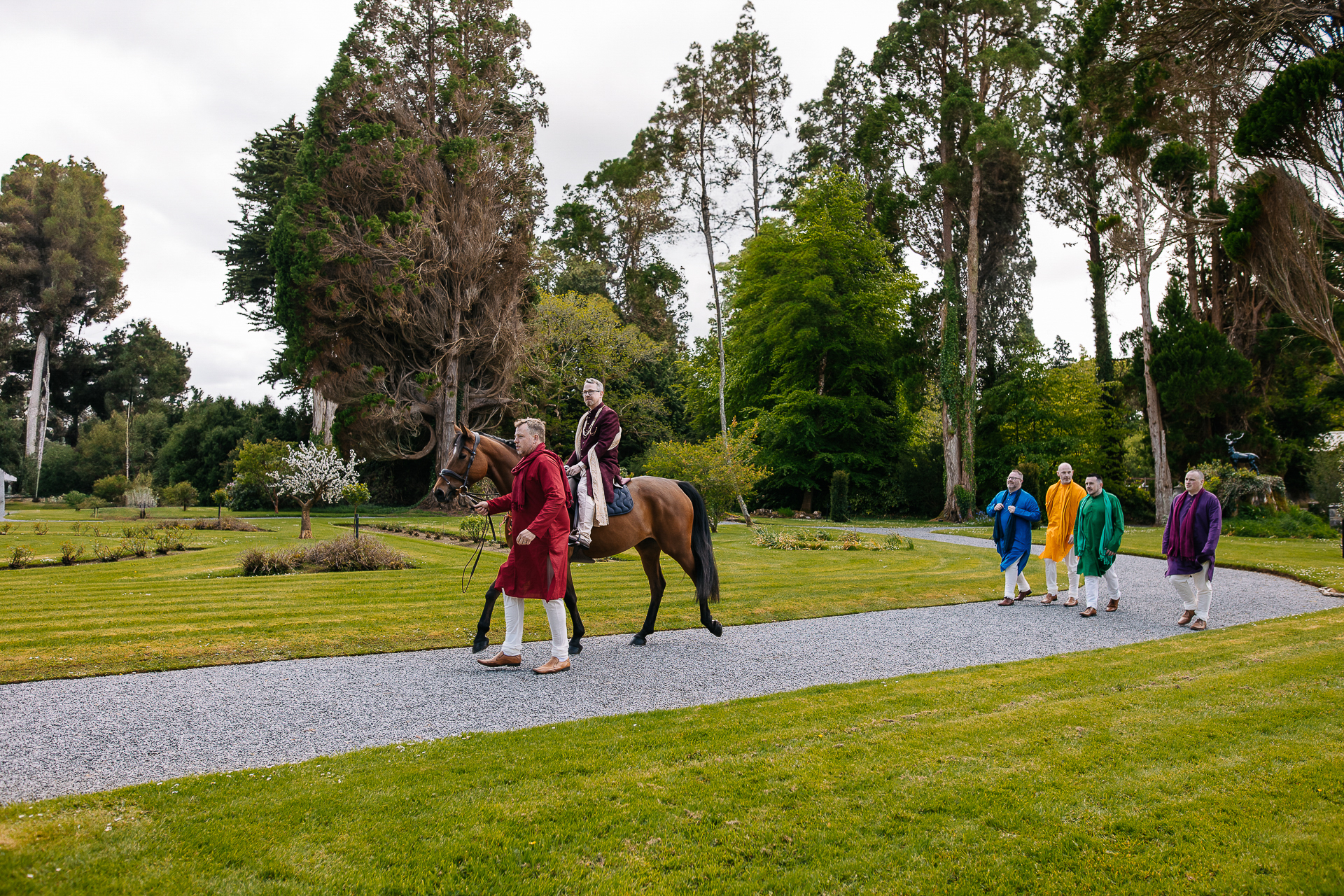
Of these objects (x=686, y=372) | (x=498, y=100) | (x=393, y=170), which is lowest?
(x=686, y=372)

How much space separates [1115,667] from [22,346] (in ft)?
196

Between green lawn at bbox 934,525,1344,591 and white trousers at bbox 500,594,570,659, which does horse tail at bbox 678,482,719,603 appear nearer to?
white trousers at bbox 500,594,570,659

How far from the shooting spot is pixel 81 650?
6.41 m

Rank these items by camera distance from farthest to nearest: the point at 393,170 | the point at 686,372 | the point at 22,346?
the point at 22,346, the point at 686,372, the point at 393,170

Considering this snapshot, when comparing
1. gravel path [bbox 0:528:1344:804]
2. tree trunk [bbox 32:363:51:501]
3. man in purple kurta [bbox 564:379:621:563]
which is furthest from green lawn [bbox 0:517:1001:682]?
tree trunk [bbox 32:363:51:501]

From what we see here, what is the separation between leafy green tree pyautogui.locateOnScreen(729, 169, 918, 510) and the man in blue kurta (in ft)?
67.9

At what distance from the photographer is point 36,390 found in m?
43.0

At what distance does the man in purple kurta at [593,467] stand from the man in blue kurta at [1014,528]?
607cm

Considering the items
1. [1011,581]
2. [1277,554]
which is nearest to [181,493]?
[1011,581]

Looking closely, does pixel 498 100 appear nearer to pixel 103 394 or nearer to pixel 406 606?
pixel 406 606

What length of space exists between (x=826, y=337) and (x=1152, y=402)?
12534 mm

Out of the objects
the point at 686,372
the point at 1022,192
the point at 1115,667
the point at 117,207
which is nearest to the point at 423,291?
the point at 686,372

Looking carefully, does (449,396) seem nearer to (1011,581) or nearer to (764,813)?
(1011,581)

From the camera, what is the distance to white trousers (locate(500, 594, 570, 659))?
6.27 meters
